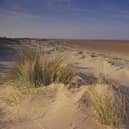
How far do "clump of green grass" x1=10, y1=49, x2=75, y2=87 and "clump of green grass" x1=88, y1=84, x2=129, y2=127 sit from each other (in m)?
1.26

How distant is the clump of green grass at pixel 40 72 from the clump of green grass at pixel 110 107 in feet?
4.14

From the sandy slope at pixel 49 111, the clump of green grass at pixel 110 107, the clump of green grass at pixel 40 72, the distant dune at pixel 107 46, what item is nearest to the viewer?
the clump of green grass at pixel 110 107

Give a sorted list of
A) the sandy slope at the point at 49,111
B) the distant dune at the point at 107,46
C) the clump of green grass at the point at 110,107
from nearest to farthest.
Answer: the clump of green grass at the point at 110,107 → the sandy slope at the point at 49,111 → the distant dune at the point at 107,46

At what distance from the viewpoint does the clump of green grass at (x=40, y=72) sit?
4879 mm

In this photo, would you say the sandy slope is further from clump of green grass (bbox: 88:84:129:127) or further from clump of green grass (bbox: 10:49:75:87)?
clump of green grass (bbox: 10:49:75:87)

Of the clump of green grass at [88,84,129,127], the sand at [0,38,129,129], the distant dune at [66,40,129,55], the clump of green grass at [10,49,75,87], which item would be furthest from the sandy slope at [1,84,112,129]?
the distant dune at [66,40,129,55]

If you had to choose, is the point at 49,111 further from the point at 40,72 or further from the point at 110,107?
the point at 40,72

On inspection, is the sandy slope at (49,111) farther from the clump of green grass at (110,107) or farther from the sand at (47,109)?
the clump of green grass at (110,107)

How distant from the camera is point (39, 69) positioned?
5133 millimetres

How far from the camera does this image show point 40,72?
5074mm

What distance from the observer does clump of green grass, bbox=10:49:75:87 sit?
4879mm

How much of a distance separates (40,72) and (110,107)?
1882mm

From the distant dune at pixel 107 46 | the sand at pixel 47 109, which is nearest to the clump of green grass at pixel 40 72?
the sand at pixel 47 109

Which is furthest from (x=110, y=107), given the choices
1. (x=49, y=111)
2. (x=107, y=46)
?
(x=107, y=46)
